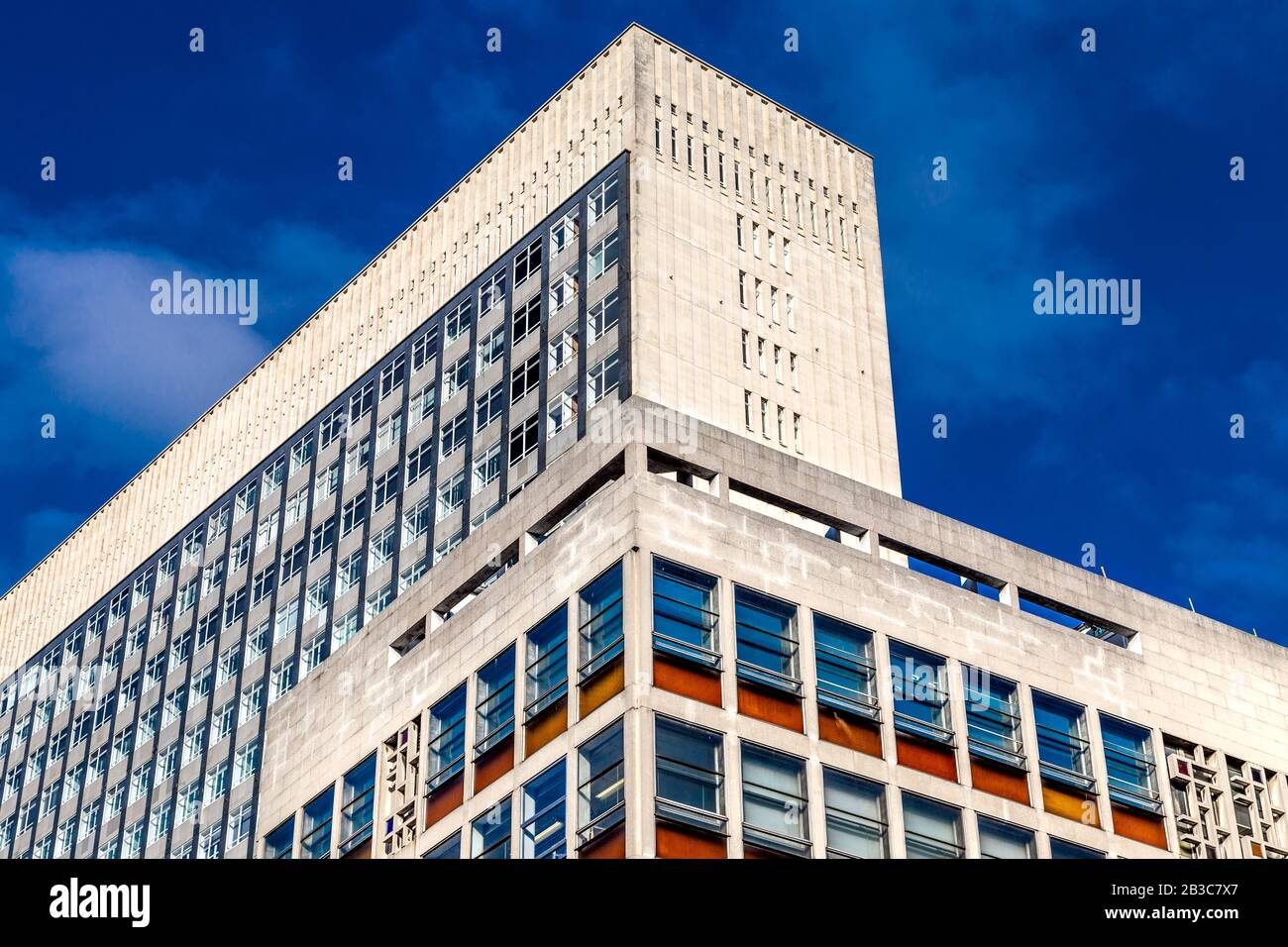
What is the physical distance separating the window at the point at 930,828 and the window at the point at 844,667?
2.49 m

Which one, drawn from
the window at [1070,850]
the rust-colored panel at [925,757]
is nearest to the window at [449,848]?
the rust-colored panel at [925,757]

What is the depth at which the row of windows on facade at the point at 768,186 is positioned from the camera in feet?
310

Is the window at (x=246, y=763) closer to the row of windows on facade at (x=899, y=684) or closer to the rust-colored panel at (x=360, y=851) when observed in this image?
the rust-colored panel at (x=360, y=851)

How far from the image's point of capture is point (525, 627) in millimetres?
53750

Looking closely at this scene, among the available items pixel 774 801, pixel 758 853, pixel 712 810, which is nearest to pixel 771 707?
pixel 774 801

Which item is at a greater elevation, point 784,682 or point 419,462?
point 419,462

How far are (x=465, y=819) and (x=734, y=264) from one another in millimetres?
44453

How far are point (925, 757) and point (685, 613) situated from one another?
291 inches

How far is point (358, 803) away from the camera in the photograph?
5766 centimetres

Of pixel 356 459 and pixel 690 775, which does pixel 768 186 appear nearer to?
pixel 356 459
